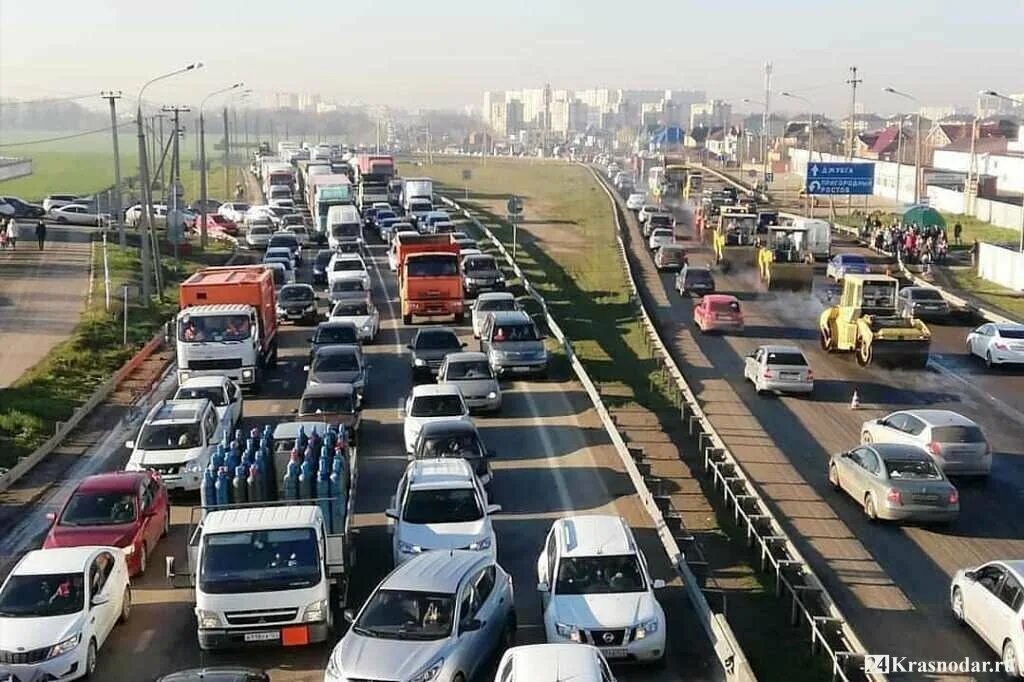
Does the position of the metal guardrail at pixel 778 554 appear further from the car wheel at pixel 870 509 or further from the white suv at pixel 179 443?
the white suv at pixel 179 443

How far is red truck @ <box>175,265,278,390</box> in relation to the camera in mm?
27844

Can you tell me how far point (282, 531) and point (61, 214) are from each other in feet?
186

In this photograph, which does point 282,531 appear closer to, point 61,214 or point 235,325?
point 235,325

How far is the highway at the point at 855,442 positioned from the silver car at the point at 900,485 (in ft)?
0.99

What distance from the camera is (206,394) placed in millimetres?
24266

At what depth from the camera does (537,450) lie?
23500 millimetres

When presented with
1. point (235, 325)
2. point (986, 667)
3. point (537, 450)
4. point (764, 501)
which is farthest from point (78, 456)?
point (986, 667)

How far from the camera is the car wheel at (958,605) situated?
14.7 m

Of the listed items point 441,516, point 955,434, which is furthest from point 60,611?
point 955,434

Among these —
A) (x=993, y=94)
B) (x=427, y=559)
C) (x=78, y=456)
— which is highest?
(x=993, y=94)

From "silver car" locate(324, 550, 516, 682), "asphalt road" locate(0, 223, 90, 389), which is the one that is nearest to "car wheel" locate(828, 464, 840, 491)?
"silver car" locate(324, 550, 516, 682)

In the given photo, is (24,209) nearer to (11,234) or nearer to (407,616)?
(11,234)

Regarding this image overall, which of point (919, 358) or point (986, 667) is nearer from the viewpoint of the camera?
point (986, 667)

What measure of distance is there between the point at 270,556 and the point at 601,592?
3.81m
